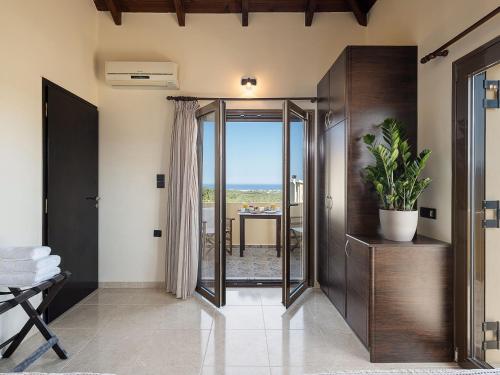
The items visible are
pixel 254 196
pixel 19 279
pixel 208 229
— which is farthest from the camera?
pixel 254 196

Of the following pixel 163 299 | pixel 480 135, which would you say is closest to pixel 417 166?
pixel 480 135

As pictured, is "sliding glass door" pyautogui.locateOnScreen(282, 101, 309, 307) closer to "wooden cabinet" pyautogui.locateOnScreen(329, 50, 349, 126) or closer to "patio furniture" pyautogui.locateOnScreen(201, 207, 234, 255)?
"wooden cabinet" pyautogui.locateOnScreen(329, 50, 349, 126)

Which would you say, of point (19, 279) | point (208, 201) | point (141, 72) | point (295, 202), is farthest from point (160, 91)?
point (19, 279)

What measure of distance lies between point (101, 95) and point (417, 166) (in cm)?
344

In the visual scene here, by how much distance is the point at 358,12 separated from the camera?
3.47 meters

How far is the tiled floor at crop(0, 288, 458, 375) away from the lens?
2.11m

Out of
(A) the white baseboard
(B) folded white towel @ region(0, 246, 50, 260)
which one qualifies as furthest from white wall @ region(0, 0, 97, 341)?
(A) the white baseboard

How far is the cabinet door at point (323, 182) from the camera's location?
10.6ft

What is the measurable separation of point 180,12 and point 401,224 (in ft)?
10.6

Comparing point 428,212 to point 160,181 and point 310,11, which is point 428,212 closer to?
point 310,11

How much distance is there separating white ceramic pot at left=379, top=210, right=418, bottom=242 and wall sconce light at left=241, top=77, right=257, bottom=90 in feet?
7.09

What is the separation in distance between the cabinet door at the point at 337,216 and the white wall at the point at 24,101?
2.63 m

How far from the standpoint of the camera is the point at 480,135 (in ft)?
6.48

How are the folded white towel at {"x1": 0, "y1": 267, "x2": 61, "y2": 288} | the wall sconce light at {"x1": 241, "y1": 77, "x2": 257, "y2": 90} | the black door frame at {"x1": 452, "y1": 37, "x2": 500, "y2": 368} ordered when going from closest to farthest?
the folded white towel at {"x1": 0, "y1": 267, "x2": 61, "y2": 288}, the black door frame at {"x1": 452, "y1": 37, "x2": 500, "y2": 368}, the wall sconce light at {"x1": 241, "y1": 77, "x2": 257, "y2": 90}
